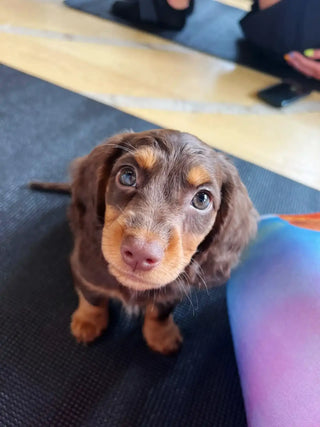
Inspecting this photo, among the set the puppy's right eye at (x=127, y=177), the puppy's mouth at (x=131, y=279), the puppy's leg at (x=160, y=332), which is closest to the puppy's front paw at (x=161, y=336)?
the puppy's leg at (x=160, y=332)

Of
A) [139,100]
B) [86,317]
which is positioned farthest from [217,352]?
[139,100]

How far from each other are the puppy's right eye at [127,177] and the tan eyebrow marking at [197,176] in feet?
0.63

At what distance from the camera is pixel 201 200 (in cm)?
134

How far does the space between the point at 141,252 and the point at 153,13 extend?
3757 millimetres

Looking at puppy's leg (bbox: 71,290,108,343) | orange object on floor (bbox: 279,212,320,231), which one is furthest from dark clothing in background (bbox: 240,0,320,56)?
puppy's leg (bbox: 71,290,108,343)

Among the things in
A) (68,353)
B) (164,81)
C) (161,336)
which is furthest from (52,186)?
(164,81)

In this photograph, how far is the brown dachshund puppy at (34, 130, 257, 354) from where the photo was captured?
1.13 meters

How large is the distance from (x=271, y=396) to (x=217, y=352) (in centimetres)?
46

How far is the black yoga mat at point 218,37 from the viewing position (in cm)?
377

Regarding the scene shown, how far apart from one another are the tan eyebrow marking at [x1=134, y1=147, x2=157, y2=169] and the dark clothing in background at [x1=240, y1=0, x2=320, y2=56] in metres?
3.03

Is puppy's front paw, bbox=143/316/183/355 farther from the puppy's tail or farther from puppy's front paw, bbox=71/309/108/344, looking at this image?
the puppy's tail

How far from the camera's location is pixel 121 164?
4.40ft

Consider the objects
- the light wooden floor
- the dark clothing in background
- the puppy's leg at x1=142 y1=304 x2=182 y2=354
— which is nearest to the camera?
the puppy's leg at x1=142 y1=304 x2=182 y2=354

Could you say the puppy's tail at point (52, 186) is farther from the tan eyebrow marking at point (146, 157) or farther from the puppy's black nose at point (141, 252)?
the puppy's black nose at point (141, 252)
